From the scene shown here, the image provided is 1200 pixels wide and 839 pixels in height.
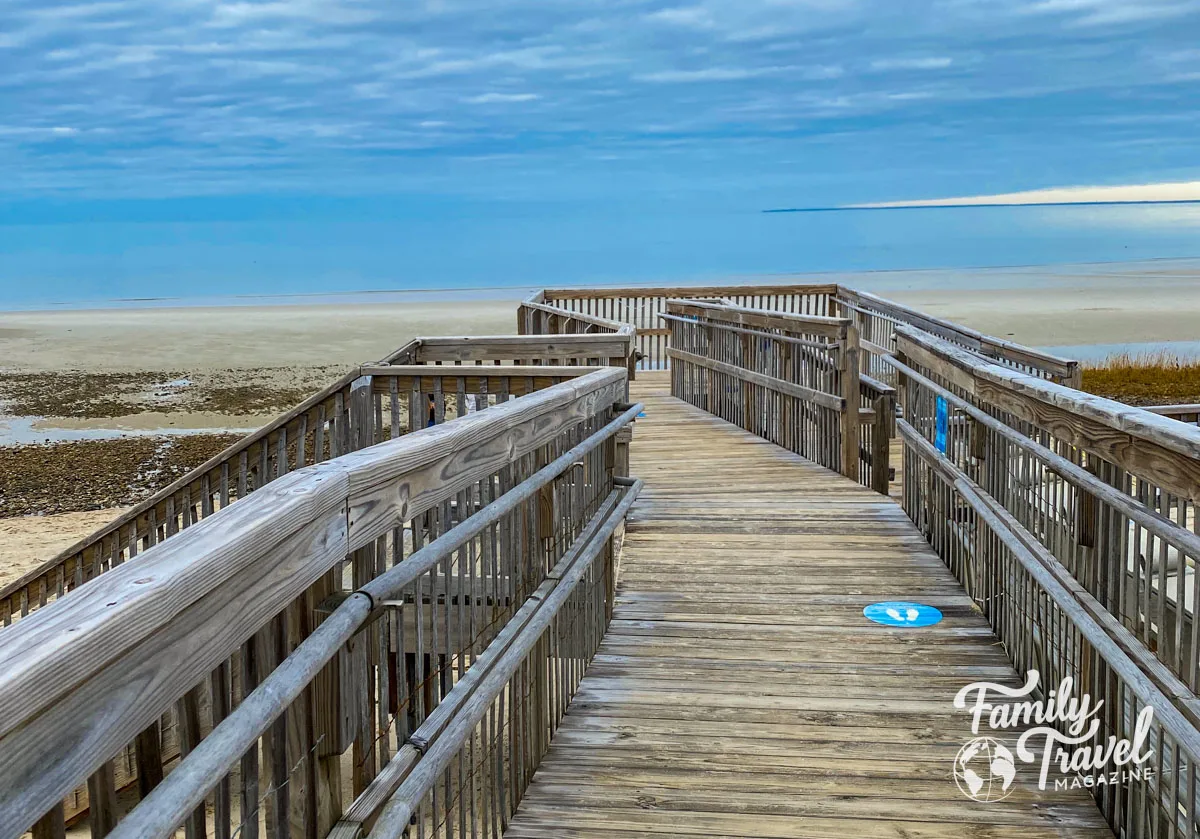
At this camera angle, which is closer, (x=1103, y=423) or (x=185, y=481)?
(x=1103, y=423)

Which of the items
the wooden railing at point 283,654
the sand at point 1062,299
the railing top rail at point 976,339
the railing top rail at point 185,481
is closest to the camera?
the wooden railing at point 283,654

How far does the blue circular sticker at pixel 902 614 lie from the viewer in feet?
19.3

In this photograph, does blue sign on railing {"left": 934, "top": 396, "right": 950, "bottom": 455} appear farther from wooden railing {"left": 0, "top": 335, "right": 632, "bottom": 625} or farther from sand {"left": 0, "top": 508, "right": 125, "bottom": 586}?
sand {"left": 0, "top": 508, "right": 125, "bottom": 586}

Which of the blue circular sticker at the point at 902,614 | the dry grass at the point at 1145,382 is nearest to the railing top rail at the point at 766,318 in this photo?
the blue circular sticker at the point at 902,614

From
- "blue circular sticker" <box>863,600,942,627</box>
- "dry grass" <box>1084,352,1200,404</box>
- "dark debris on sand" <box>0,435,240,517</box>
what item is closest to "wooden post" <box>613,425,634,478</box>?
"blue circular sticker" <box>863,600,942,627</box>

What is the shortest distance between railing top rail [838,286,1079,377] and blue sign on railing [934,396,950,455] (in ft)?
2.71

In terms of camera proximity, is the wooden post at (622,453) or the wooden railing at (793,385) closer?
the wooden post at (622,453)

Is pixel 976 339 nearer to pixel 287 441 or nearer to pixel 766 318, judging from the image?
pixel 766 318

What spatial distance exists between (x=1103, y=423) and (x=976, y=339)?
225 inches

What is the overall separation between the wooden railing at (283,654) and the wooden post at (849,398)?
16.8 ft

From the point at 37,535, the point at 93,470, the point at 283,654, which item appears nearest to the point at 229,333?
the point at 93,470

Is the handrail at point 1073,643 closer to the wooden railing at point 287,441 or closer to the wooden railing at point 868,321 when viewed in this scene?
the wooden railing at point 868,321

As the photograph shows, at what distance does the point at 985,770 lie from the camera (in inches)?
165

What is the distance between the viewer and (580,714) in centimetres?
481
